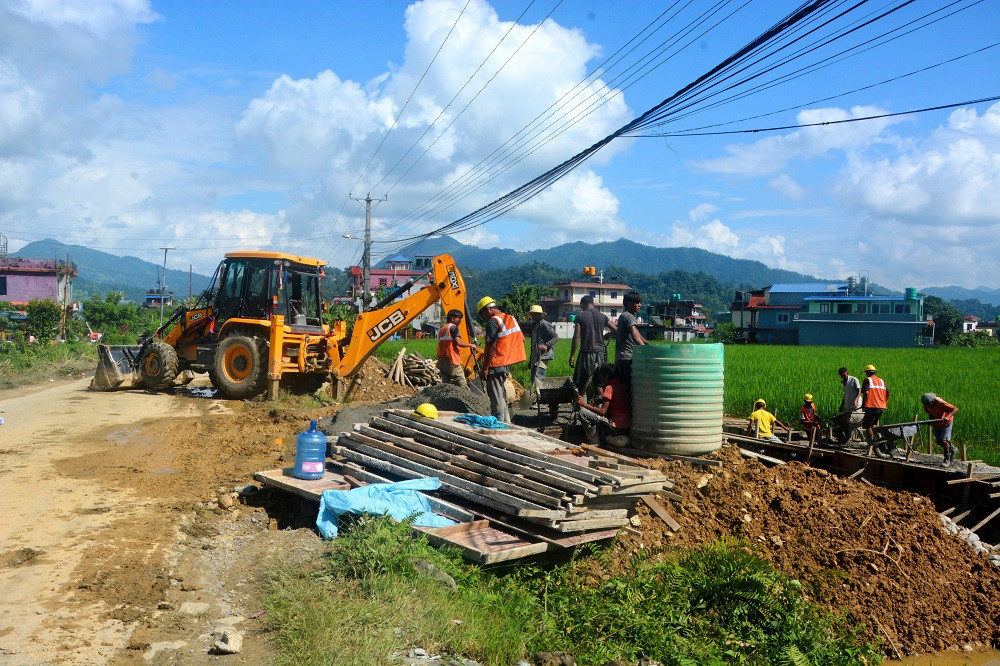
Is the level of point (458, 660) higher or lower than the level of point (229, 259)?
lower

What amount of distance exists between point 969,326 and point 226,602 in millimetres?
117314

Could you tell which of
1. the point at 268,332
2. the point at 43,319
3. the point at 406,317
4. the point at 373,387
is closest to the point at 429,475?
the point at 406,317

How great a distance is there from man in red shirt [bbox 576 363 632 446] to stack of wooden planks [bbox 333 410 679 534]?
0.96 meters

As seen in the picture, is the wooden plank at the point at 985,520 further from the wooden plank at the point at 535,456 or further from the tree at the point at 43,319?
the tree at the point at 43,319

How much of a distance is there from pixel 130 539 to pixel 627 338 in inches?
225

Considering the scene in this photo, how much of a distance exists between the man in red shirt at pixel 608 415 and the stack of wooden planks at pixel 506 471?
3.15 feet

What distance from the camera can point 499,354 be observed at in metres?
10.2

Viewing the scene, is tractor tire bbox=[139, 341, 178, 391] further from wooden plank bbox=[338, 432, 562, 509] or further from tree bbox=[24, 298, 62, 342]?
tree bbox=[24, 298, 62, 342]

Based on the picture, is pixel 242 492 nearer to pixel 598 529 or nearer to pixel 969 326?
pixel 598 529

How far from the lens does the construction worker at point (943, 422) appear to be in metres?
10.4

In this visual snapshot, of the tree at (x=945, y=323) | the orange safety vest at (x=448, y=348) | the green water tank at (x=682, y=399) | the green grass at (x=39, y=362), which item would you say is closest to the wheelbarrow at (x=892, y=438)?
the green water tank at (x=682, y=399)

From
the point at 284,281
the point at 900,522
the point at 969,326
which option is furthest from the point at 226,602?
the point at 969,326

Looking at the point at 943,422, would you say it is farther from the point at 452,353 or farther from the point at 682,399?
the point at 452,353

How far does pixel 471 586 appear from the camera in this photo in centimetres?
536
